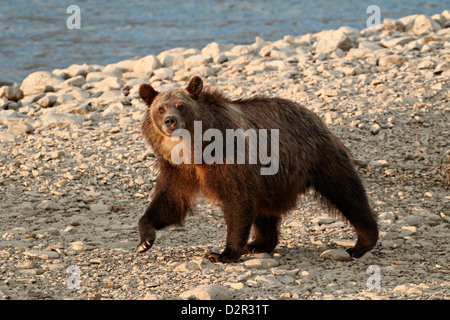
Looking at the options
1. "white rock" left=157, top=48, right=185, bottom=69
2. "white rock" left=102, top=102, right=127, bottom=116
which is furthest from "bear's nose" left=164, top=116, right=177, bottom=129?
"white rock" left=157, top=48, right=185, bottom=69

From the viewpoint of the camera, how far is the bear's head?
570 centimetres

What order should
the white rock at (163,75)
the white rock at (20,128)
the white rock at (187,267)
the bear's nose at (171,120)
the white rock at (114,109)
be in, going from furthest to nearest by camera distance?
the white rock at (163,75) < the white rock at (114,109) < the white rock at (20,128) < the white rock at (187,267) < the bear's nose at (171,120)

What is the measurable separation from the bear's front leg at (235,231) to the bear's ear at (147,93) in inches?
41.4

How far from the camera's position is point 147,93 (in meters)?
6.03

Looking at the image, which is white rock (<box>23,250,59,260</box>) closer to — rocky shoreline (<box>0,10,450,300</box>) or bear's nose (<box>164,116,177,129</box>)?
rocky shoreline (<box>0,10,450,300</box>)

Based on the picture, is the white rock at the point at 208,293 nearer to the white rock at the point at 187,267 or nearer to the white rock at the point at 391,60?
the white rock at the point at 187,267

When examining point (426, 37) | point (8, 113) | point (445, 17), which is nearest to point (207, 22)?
point (445, 17)

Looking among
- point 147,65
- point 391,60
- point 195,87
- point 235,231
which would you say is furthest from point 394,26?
point 235,231

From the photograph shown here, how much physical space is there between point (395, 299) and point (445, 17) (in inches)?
443

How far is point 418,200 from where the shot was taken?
767cm

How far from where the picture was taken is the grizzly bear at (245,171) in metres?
5.91

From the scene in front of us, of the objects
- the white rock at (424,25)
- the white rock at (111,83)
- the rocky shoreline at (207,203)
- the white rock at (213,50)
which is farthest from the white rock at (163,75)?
the white rock at (424,25)

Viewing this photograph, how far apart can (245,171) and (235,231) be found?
0.49 meters

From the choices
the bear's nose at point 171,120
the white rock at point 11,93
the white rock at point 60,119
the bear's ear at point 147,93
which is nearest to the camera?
the bear's nose at point 171,120
